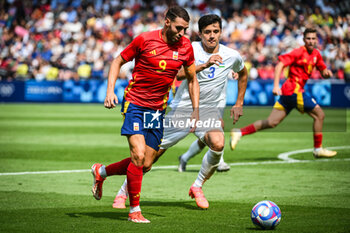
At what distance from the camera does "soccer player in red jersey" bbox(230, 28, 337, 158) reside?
38.1 ft

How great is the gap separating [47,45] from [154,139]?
1085 inches

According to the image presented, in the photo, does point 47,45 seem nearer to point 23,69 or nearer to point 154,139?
point 23,69

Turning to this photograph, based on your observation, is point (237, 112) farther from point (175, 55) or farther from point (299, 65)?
point (299, 65)

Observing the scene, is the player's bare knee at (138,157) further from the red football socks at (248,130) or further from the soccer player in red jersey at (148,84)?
the red football socks at (248,130)

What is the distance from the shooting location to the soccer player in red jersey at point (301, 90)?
11.6 m

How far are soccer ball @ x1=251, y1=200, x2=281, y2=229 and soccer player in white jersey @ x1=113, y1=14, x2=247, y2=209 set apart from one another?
1269mm

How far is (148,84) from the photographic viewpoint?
6527mm

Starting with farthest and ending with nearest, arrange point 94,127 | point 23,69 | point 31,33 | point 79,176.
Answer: point 31,33, point 23,69, point 94,127, point 79,176

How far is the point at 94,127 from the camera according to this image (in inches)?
739

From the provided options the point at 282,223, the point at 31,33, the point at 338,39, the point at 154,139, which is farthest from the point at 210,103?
the point at 31,33

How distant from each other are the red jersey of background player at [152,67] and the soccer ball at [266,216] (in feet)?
5.21

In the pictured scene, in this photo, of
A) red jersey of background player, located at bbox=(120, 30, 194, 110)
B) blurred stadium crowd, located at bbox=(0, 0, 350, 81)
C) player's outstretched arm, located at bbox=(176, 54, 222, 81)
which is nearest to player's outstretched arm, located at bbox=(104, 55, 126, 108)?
red jersey of background player, located at bbox=(120, 30, 194, 110)

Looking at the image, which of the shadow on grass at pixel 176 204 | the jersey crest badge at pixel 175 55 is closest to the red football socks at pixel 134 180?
the shadow on grass at pixel 176 204

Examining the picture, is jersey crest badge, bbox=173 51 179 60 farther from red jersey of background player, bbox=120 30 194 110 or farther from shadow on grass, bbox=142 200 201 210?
shadow on grass, bbox=142 200 201 210
